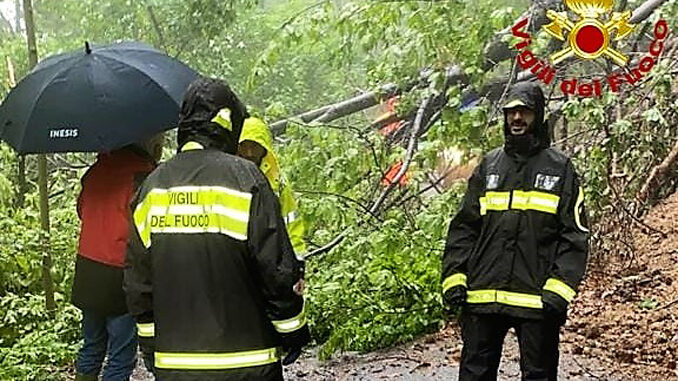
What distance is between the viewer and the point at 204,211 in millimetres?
2787

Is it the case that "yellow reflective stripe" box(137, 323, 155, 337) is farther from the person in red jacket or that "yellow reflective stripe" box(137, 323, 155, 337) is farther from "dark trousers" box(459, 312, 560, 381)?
"dark trousers" box(459, 312, 560, 381)

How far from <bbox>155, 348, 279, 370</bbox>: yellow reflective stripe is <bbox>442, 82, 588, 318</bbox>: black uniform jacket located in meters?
1.35

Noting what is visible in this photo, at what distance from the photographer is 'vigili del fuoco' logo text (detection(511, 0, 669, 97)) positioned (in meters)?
6.38

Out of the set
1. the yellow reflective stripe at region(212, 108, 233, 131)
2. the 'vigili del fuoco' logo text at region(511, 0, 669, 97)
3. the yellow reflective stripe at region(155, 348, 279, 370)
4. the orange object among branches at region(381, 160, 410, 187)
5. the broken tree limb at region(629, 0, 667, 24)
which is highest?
the broken tree limb at region(629, 0, 667, 24)

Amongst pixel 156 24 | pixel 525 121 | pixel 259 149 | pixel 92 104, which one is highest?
pixel 156 24

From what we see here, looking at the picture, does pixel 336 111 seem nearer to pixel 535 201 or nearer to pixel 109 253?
pixel 109 253

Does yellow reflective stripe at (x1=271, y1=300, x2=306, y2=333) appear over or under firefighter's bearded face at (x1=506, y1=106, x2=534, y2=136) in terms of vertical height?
under

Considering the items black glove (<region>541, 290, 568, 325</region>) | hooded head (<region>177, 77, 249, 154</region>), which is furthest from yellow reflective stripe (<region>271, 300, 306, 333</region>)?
black glove (<region>541, 290, 568, 325</region>)

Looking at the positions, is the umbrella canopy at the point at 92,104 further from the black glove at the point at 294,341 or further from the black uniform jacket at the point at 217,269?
the black glove at the point at 294,341

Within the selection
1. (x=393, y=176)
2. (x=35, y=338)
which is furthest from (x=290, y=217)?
(x=393, y=176)

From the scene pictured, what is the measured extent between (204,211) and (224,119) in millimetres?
353

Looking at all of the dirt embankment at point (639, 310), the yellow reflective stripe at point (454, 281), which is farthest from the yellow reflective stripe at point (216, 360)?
the dirt embankment at point (639, 310)

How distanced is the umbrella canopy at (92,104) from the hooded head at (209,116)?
1.05 m

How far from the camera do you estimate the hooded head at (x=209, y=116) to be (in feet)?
9.60
